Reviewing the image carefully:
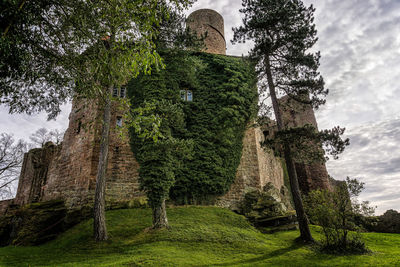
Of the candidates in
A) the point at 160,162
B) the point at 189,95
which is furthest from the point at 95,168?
the point at 189,95

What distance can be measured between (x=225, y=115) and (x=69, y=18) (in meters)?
11.0

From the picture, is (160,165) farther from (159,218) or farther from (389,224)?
(389,224)

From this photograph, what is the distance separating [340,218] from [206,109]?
Result: 32.3ft

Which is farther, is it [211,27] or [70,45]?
[211,27]

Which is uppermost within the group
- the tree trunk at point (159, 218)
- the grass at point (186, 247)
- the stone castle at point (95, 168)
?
the stone castle at point (95, 168)

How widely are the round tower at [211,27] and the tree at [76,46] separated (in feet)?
49.4

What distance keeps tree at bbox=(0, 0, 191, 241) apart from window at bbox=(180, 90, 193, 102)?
8.93 meters

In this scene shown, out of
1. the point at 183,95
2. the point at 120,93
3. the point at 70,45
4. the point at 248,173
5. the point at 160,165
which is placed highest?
the point at 120,93

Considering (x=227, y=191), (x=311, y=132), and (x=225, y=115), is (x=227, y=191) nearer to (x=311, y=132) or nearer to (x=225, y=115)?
(x=225, y=115)

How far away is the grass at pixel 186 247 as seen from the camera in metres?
7.37

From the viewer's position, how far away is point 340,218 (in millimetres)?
8898

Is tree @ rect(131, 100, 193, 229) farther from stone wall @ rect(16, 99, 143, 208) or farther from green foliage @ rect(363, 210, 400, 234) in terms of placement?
green foliage @ rect(363, 210, 400, 234)

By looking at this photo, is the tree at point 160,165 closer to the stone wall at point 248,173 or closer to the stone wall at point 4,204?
the stone wall at point 248,173

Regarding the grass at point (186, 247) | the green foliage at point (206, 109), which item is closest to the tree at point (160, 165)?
the grass at point (186, 247)
